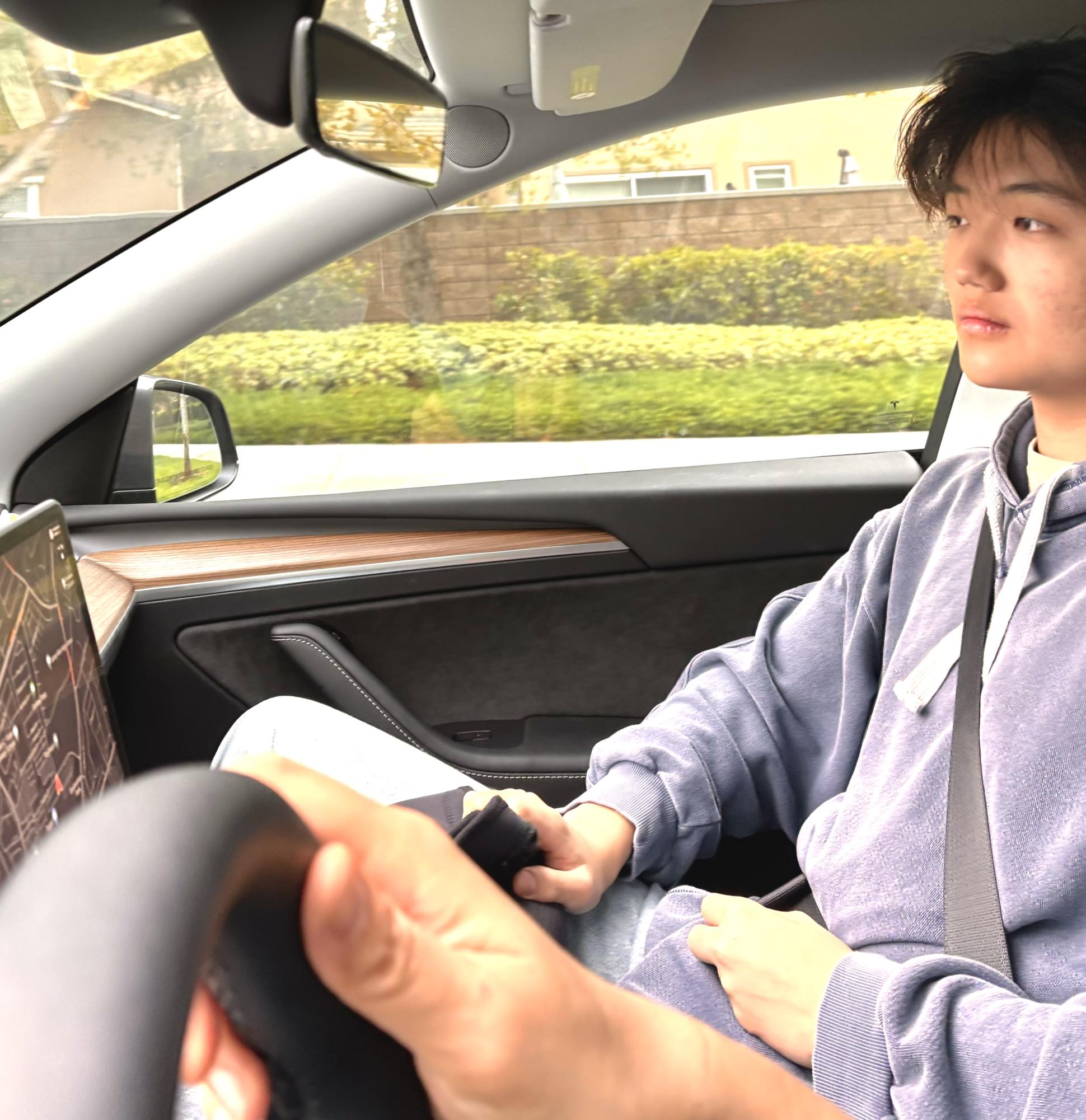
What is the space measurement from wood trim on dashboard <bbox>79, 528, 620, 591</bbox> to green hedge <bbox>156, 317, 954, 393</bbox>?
286 millimetres

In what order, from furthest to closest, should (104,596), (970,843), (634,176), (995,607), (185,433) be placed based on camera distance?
1. (185,433)
2. (634,176)
3. (104,596)
4. (995,607)
5. (970,843)

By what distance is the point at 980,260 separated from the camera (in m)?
1.25

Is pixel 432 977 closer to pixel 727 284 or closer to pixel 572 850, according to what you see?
pixel 572 850

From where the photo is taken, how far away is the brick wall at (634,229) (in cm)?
207

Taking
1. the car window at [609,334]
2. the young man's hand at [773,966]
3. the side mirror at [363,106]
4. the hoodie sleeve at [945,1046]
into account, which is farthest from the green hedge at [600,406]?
the hoodie sleeve at [945,1046]

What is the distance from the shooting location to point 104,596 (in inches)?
76.2

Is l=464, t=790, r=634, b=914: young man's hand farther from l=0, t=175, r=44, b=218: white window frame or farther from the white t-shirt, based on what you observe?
l=0, t=175, r=44, b=218: white window frame

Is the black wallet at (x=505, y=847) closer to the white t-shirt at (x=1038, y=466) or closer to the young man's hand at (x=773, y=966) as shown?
the young man's hand at (x=773, y=966)

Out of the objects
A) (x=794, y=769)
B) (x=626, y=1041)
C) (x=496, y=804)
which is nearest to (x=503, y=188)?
(x=794, y=769)

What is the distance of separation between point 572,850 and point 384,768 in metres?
0.30

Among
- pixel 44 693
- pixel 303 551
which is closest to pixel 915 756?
pixel 44 693

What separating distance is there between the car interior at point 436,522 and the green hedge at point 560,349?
0.17 metres

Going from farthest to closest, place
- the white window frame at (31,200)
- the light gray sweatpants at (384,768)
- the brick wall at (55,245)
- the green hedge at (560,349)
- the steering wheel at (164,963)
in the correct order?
the green hedge at (560,349) < the brick wall at (55,245) < the white window frame at (31,200) < the light gray sweatpants at (384,768) < the steering wheel at (164,963)

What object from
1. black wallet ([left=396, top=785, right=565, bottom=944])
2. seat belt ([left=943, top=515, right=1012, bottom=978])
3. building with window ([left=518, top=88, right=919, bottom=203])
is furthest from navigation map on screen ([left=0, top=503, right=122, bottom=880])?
building with window ([left=518, top=88, right=919, bottom=203])
